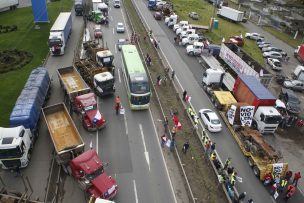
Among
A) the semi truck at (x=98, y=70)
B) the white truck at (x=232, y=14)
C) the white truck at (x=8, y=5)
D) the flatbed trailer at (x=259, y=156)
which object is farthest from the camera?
the white truck at (x=232, y=14)

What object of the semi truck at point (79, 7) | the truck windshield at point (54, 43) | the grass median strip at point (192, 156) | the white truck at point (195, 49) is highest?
the semi truck at point (79, 7)

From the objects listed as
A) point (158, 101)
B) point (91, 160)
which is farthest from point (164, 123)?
point (91, 160)

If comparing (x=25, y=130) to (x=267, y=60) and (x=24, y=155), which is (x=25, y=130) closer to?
(x=24, y=155)

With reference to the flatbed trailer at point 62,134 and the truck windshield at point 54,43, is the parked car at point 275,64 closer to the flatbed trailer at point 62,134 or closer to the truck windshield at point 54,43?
the truck windshield at point 54,43

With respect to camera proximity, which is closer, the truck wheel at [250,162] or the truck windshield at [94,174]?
the truck windshield at [94,174]

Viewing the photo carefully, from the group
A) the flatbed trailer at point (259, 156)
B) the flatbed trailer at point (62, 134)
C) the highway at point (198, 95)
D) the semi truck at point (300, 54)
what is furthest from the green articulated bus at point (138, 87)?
the semi truck at point (300, 54)

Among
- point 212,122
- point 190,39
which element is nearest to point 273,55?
point 190,39
